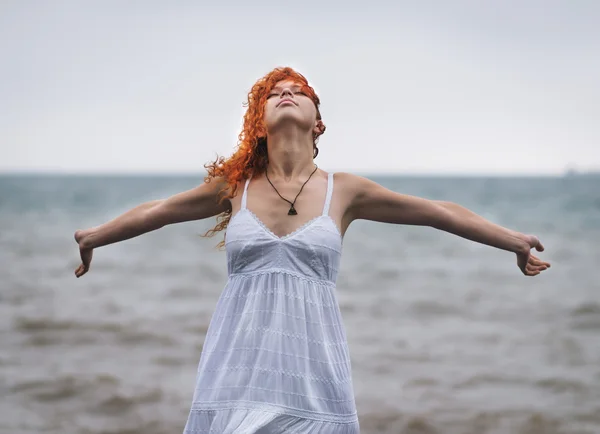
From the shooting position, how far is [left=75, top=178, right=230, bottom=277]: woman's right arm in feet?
13.4

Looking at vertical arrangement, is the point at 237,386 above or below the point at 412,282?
below

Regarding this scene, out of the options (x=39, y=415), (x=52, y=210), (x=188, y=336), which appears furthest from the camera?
(x=52, y=210)

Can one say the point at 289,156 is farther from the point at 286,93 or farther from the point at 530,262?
the point at 530,262

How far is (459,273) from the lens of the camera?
18.5m

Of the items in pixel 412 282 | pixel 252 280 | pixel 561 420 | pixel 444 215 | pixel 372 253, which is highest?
pixel 372 253

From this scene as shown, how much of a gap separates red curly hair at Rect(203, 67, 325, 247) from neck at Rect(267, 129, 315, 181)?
0.22 ft

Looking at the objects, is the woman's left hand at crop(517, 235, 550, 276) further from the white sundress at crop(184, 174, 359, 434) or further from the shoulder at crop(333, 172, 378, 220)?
the white sundress at crop(184, 174, 359, 434)

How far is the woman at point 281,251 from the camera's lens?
12.0 ft

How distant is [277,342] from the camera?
12.1ft

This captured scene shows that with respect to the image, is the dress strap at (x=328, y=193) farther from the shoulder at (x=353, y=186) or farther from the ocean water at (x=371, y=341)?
the ocean water at (x=371, y=341)

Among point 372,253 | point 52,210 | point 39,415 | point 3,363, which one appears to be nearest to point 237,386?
point 39,415

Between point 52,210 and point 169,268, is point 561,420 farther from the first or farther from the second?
point 52,210

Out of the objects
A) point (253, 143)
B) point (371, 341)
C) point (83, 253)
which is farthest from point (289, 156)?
point (371, 341)

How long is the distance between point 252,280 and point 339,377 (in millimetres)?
525
